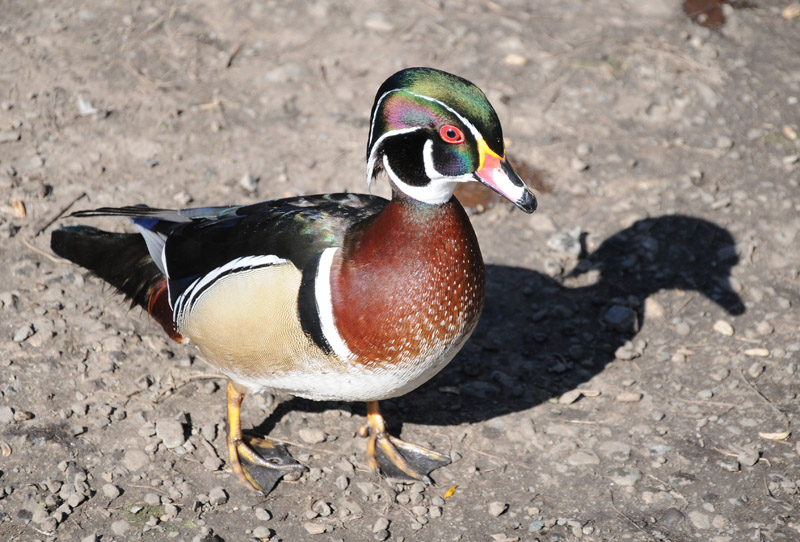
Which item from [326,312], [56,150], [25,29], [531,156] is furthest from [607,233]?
[25,29]

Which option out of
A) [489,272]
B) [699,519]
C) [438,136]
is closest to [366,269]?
[438,136]

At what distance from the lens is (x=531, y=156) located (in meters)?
5.11

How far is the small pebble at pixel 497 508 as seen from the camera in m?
3.26

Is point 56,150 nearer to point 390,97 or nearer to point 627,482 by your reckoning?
point 390,97

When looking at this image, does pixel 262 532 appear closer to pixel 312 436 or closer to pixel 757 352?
pixel 312 436

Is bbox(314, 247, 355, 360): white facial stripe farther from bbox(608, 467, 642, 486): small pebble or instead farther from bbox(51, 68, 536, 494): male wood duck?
bbox(608, 467, 642, 486): small pebble

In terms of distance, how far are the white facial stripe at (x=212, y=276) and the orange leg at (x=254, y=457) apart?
399 millimetres

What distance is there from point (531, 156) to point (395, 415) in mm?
2057

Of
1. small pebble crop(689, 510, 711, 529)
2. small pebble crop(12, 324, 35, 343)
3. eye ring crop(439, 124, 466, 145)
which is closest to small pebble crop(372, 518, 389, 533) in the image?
small pebble crop(689, 510, 711, 529)

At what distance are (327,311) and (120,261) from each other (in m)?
1.30

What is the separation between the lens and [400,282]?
2.86m

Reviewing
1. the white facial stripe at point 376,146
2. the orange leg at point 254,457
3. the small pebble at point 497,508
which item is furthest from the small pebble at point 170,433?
the white facial stripe at point 376,146

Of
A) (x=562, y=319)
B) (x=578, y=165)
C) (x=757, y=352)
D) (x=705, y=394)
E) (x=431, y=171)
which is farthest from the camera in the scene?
(x=578, y=165)

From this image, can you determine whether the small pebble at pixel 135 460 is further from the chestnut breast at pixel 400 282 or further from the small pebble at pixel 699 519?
the small pebble at pixel 699 519
